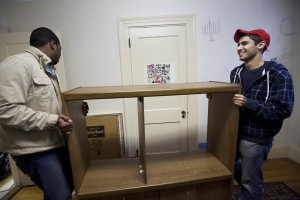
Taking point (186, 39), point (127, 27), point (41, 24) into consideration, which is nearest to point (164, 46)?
point (186, 39)

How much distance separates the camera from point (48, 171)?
108 cm

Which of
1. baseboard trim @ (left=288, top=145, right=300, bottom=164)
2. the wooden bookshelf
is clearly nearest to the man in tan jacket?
the wooden bookshelf

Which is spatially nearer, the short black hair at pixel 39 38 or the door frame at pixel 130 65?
the short black hair at pixel 39 38

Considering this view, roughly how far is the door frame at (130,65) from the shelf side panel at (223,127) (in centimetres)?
102

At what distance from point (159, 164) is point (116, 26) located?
1.67 m

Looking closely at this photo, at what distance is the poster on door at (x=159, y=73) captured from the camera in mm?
2303

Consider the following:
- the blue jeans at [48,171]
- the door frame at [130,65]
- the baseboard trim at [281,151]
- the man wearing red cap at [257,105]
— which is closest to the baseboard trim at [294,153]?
the baseboard trim at [281,151]

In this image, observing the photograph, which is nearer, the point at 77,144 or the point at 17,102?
the point at 17,102

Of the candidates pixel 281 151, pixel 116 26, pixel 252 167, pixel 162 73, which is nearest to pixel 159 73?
pixel 162 73

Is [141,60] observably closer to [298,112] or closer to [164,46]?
[164,46]

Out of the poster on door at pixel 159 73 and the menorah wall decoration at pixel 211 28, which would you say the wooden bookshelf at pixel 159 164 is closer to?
the poster on door at pixel 159 73

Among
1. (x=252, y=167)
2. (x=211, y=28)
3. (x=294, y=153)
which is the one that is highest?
(x=211, y=28)

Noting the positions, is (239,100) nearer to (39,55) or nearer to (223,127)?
(223,127)

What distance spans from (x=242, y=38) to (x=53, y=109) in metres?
1.36
